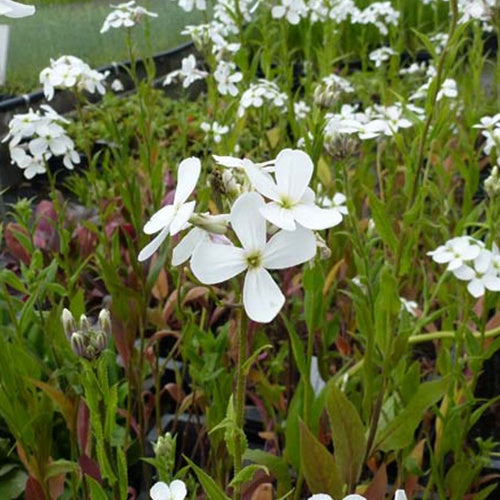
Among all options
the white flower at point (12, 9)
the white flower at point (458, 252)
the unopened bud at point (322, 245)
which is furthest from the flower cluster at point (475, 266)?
the white flower at point (12, 9)

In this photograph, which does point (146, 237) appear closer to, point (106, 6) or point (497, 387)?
point (497, 387)

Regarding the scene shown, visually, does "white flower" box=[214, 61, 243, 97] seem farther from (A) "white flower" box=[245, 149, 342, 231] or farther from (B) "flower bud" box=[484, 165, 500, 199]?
(A) "white flower" box=[245, 149, 342, 231]

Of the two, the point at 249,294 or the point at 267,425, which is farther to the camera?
the point at 267,425

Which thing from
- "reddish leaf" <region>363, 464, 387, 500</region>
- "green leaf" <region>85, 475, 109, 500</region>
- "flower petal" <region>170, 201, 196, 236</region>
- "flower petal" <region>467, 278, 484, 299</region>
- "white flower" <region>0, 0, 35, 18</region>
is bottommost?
"reddish leaf" <region>363, 464, 387, 500</region>

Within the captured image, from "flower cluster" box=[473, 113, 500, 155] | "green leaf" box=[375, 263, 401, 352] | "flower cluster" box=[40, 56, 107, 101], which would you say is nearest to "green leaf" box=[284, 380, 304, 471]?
"green leaf" box=[375, 263, 401, 352]

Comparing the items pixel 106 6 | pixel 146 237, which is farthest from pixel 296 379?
pixel 106 6

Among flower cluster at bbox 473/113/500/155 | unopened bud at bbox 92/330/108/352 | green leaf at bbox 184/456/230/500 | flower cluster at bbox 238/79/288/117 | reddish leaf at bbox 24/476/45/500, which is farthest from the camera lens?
flower cluster at bbox 238/79/288/117
